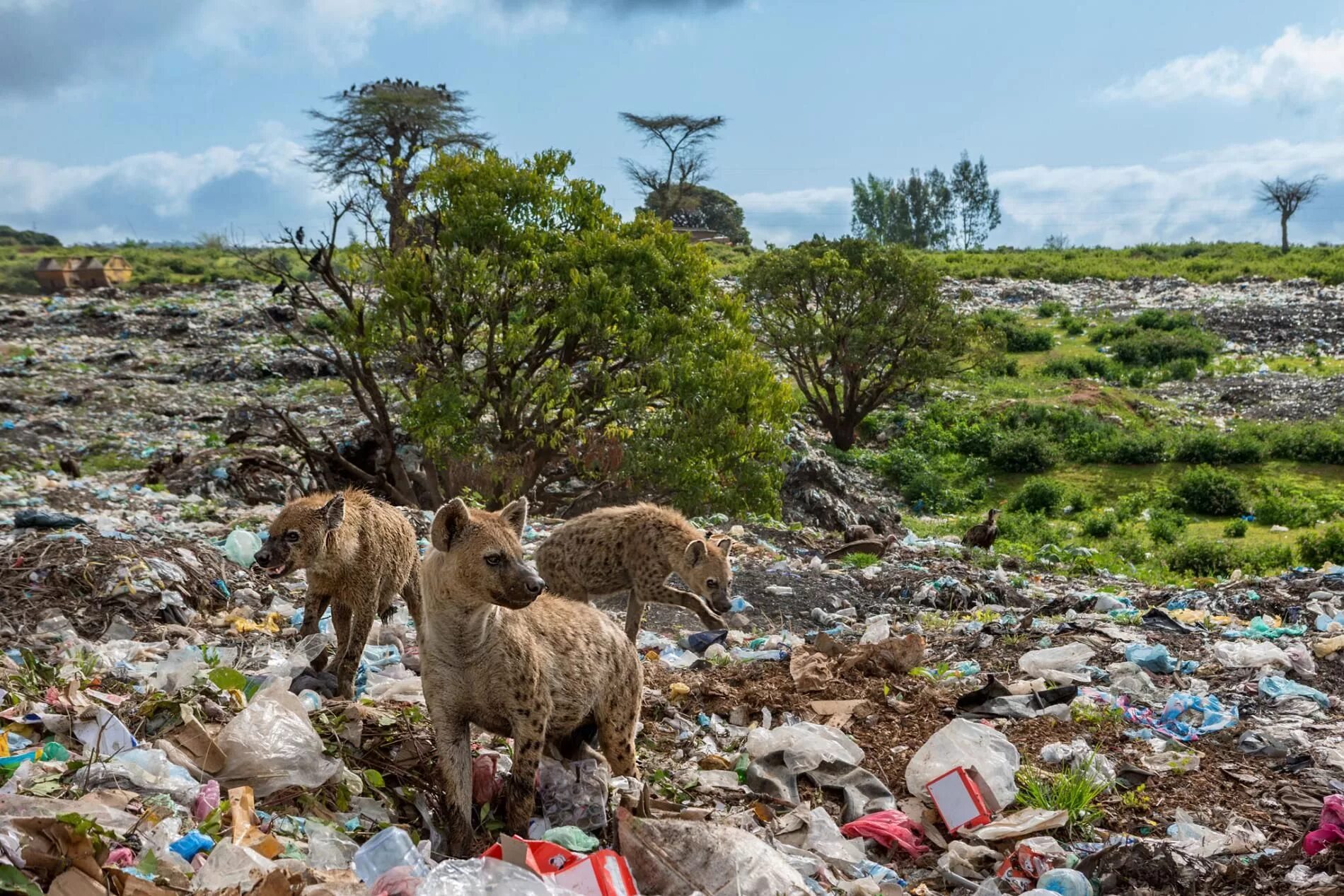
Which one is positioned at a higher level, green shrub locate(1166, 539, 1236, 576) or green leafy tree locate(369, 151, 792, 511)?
green leafy tree locate(369, 151, 792, 511)

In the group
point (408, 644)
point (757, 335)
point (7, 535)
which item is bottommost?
point (408, 644)

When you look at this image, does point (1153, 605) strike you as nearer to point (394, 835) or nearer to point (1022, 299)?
point (394, 835)

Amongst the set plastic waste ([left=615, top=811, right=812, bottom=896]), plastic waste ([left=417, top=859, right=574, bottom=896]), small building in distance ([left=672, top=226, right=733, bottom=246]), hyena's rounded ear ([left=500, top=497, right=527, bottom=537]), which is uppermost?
small building in distance ([left=672, top=226, right=733, bottom=246])

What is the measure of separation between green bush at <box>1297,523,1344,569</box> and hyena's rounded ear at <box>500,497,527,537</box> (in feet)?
36.1

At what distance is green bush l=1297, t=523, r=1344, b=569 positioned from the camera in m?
12.3

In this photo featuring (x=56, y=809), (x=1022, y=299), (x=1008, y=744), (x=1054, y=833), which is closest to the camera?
(x=56, y=809)

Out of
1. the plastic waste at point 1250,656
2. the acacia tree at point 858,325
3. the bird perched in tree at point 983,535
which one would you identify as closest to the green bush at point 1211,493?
the bird perched in tree at point 983,535

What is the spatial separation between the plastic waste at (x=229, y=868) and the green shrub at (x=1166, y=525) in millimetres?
13296

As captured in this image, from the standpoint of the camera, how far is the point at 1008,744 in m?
5.24

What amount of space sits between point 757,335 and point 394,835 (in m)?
18.1

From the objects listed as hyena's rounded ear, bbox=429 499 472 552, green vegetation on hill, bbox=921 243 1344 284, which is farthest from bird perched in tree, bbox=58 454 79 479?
green vegetation on hill, bbox=921 243 1344 284

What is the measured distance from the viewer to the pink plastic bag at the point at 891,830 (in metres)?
4.60

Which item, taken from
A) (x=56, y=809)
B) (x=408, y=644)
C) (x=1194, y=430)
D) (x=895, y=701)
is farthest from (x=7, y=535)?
(x=1194, y=430)

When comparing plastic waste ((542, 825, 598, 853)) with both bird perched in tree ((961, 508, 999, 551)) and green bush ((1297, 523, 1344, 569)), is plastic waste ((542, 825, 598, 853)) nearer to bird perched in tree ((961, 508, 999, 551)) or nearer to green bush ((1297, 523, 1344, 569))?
bird perched in tree ((961, 508, 999, 551))
